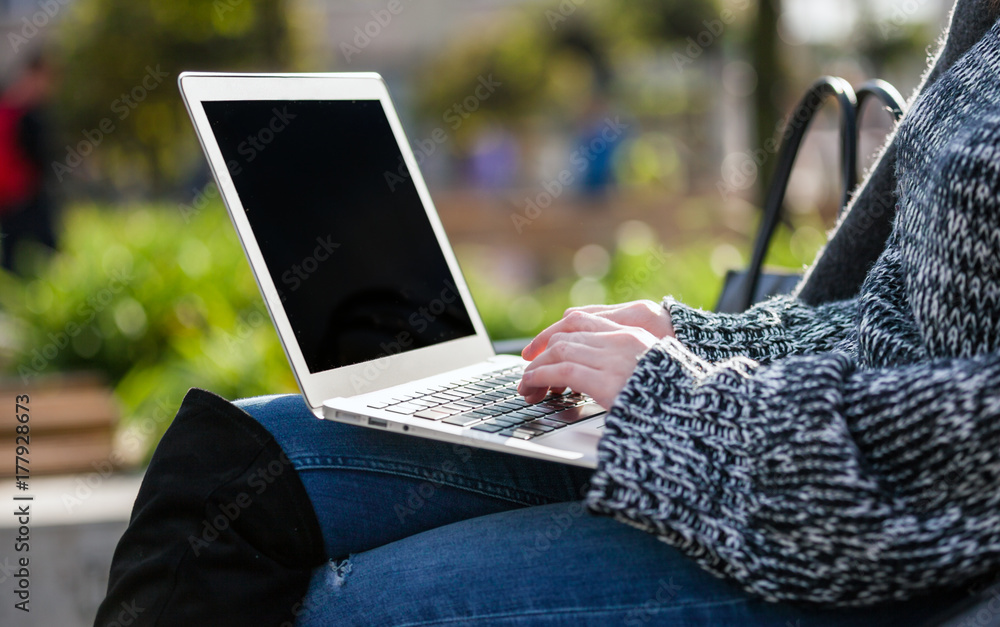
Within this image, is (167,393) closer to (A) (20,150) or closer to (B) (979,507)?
(B) (979,507)

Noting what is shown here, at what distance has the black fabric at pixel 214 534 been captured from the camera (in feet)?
3.80

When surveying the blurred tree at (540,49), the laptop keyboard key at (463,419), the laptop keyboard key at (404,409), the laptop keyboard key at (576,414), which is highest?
the blurred tree at (540,49)

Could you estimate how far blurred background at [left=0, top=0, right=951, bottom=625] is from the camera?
3.29 metres

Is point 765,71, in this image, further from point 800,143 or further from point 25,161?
point 25,161

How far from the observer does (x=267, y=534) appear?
123cm

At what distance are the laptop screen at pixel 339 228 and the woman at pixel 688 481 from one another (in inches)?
7.0

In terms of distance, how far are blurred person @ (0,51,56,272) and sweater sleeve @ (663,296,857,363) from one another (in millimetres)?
6238

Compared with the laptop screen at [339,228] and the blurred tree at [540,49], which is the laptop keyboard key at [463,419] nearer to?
the laptop screen at [339,228]

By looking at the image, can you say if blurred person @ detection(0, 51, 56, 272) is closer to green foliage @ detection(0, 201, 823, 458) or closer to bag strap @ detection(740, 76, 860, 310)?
green foliage @ detection(0, 201, 823, 458)

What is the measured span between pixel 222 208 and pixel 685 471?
15.2ft

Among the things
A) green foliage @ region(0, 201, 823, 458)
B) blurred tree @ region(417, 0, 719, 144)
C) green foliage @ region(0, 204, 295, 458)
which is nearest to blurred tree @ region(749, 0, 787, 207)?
green foliage @ region(0, 201, 823, 458)

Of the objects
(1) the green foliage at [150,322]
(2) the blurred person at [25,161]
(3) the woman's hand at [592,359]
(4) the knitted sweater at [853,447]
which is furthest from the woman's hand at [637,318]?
(2) the blurred person at [25,161]

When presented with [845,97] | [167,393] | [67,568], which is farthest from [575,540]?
[167,393]

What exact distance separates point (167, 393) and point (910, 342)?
9.49 feet
